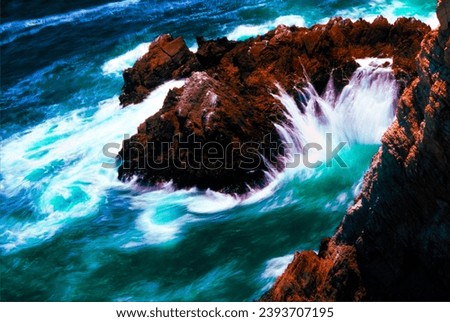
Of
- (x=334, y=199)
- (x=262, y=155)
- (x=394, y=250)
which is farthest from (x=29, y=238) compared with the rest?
(x=394, y=250)

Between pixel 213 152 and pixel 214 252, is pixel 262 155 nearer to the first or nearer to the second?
pixel 213 152

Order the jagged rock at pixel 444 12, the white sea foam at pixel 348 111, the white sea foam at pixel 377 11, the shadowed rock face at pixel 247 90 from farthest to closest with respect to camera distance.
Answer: the white sea foam at pixel 377 11 < the white sea foam at pixel 348 111 < the shadowed rock face at pixel 247 90 < the jagged rock at pixel 444 12

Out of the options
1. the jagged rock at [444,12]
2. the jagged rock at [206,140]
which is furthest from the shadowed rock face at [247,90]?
the jagged rock at [444,12]

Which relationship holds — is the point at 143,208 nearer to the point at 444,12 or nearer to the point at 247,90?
the point at 247,90

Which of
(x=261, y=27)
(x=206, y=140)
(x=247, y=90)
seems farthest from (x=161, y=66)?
(x=261, y=27)

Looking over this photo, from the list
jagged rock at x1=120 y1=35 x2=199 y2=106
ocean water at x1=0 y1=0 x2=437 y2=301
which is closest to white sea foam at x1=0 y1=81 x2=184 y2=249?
ocean water at x1=0 y1=0 x2=437 y2=301

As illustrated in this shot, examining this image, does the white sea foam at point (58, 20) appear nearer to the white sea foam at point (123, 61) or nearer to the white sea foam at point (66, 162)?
the white sea foam at point (123, 61)

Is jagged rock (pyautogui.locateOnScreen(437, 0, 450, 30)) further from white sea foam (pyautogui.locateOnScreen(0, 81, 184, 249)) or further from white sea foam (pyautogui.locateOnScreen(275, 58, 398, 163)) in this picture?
white sea foam (pyautogui.locateOnScreen(0, 81, 184, 249))

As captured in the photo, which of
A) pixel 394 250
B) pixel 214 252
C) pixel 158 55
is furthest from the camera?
pixel 158 55
